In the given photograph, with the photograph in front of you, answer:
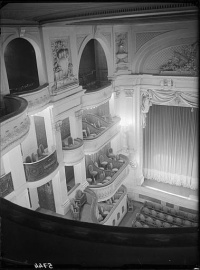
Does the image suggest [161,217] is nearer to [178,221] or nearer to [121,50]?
[178,221]

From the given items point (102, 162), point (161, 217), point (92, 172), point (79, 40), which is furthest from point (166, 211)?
point (79, 40)

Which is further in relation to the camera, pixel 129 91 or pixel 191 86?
pixel 129 91

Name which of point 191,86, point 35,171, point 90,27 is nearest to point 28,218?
point 35,171

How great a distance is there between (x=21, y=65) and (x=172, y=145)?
24.2ft

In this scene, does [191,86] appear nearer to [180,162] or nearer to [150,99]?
[150,99]

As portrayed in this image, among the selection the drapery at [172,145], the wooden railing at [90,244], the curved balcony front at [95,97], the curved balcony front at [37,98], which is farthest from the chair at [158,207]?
the wooden railing at [90,244]

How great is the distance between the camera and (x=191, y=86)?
11.0 m

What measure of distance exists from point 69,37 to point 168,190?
806 centimetres

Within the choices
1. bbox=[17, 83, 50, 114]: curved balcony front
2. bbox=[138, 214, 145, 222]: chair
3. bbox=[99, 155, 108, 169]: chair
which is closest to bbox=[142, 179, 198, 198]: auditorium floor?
bbox=[138, 214, 145, 222]: chair

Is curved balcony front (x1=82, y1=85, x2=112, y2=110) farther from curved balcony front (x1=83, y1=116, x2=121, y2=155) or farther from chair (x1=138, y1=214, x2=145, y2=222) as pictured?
chair (x1=138, y1=214, x2=145, y2=222)

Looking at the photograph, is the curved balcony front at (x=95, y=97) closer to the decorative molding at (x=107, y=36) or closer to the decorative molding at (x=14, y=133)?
the decorative molding at (x=107, y=36)

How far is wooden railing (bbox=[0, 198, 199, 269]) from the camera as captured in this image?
5.77ft

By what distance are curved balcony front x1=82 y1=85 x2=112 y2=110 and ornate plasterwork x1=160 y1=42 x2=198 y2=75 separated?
2592mm

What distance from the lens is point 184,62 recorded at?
10.9 m
